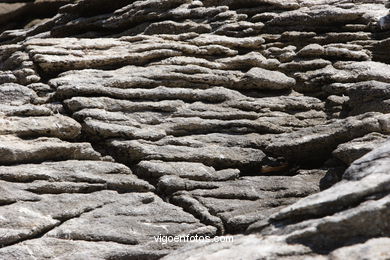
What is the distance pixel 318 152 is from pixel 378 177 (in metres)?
6.12

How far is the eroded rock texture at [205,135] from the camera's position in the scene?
1603 cm

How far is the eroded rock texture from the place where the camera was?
16.0 metres

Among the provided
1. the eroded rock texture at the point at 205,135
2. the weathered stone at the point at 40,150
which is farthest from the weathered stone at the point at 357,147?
the weathered stone at the point at 40,150

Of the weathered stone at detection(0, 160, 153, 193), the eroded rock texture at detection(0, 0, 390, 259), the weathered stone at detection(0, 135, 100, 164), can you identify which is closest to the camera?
the eroded rock texture at detection(0, 0, 390, 259)

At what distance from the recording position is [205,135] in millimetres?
22297

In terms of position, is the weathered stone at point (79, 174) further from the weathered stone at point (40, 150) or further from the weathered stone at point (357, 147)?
the weathered stone at point (357, 147)

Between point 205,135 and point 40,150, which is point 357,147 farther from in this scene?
point 40,150

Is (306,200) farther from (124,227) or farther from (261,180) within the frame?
(124,227)

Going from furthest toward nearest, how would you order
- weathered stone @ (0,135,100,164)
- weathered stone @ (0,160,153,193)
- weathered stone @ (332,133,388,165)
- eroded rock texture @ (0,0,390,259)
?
weathered stone @ (0,135,100,164) < weathered stone @ (0,160,153,193) < weathered stone @ (332,133,388,165) < eroded rock texture @ (0,0,390,259)

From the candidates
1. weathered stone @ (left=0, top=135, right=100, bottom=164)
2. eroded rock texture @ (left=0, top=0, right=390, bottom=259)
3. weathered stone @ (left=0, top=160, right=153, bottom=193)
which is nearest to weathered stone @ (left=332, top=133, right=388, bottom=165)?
eroded rock texture @ (left=0, top=0, right=390, bottom=259)

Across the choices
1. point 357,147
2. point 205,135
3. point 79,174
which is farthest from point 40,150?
point 357,147

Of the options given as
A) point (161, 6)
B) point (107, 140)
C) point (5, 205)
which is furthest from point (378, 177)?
point (161, 6)

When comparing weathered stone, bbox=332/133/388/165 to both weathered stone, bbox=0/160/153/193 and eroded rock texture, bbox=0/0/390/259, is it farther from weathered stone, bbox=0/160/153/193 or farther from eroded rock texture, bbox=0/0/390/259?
weathered stone, bbox=0/160/153/193

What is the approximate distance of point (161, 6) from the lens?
100ft
